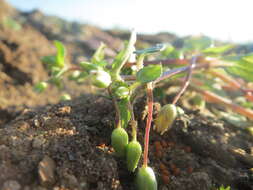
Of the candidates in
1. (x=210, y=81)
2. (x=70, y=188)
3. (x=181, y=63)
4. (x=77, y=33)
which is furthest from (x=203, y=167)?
(x=77, y=33)

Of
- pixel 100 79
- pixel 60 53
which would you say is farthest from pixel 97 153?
pixel 60 53

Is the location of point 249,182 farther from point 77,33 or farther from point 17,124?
point 77,33

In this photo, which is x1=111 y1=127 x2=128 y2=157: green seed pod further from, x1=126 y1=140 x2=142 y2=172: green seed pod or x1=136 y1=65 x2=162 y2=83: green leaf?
x1=136 y1=65 x2=162 y2=83: green leaf

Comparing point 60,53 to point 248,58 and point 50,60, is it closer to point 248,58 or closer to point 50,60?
point 50,60

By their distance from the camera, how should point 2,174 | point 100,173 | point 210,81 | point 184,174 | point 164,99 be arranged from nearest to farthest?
point 2,174 → point 100,173 → point 184,174 → point 164,99 → point 210,81

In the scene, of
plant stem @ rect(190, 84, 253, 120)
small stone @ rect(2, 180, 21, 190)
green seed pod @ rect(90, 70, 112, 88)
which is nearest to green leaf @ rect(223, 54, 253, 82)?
plant stem @ rect(190, 84, 253, 120)
